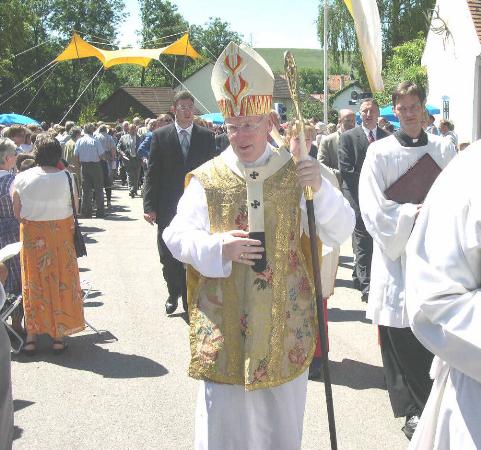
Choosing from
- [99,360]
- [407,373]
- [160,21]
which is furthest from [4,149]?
[160,21]

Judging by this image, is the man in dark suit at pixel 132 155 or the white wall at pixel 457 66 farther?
the white wall at pixel 457 66

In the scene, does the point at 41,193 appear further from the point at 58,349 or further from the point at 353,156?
the point at 353,156

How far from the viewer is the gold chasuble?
3105 mm

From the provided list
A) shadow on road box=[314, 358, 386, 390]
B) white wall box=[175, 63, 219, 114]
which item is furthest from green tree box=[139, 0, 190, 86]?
shadow on road box=[314, 358, 386, 390]

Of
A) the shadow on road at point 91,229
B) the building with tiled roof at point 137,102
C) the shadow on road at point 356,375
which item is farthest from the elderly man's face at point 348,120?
the building with tiled roof at point 137,102

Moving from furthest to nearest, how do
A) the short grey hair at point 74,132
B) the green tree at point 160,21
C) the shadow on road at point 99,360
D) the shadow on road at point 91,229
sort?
1. the green tree at point 160,21
2. the short grey hair at point 74,132
3. the shadow on road at point 91,229
4. the shadow on road at point 99,360

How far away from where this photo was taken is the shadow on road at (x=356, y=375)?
5.31 metres

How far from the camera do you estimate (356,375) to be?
5.50 metres

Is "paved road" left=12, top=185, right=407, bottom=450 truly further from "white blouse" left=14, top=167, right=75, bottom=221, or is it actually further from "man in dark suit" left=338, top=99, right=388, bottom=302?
"white blouse" left=14, top=167, right=75, bottom=221

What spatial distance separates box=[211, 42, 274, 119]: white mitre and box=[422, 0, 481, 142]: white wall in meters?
20.0

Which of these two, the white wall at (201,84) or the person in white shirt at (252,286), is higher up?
the white wall at (201,84)

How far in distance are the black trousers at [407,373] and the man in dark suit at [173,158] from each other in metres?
2.85

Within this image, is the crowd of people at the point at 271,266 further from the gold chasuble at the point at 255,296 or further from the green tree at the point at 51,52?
the green tree at the point at 51,52

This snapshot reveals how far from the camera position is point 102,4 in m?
60.2
